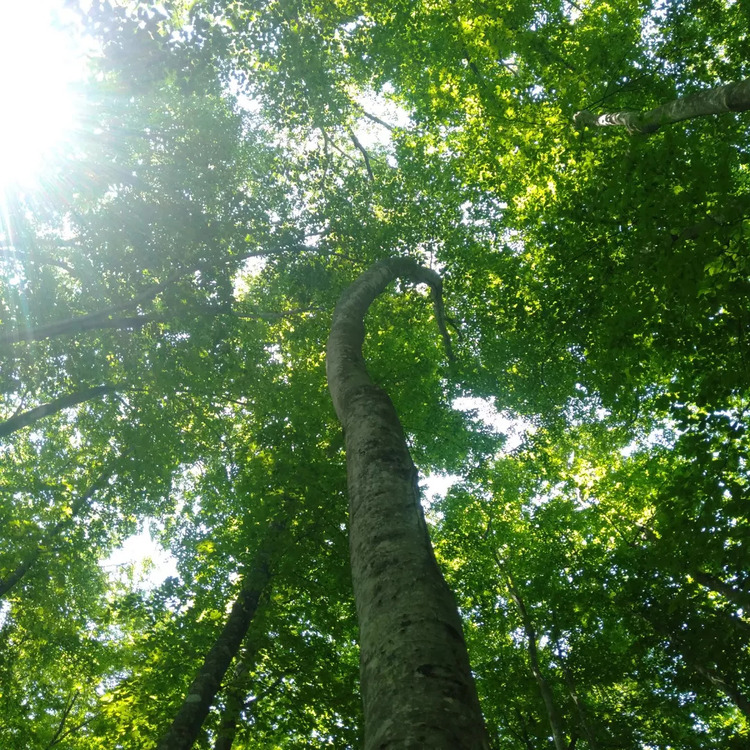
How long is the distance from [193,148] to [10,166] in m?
3.68

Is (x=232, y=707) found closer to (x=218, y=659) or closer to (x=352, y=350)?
(x=218, y=659)

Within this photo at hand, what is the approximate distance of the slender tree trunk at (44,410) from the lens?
9055 millimetres

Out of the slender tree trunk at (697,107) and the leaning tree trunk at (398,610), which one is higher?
the slender tree trunk at (697,107)

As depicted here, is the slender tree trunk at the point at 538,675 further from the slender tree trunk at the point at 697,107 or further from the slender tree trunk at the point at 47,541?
the slender tree trunk at the point at 47,541

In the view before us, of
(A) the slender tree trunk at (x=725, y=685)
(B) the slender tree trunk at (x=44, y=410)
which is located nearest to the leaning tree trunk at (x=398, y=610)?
(B) the slender tree trunk at (x=44, y=410)

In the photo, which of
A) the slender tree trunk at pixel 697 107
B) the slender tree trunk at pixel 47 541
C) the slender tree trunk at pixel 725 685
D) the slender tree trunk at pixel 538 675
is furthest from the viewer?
the slender tree trunk at pixel 47 541

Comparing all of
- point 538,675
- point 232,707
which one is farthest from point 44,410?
point 538,675

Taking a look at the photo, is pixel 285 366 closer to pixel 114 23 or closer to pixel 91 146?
pixel 91 146

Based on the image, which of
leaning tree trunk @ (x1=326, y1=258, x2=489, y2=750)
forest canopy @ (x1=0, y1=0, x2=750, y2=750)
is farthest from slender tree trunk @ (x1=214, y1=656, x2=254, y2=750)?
leaning tree trunk @ (x1=326, y1=258, x2=489, y2=750)

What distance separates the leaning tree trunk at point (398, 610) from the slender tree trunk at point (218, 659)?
4402 mm

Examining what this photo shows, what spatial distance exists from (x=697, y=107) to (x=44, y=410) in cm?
1216

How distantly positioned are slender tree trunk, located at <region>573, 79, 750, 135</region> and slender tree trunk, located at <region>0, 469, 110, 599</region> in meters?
14.3

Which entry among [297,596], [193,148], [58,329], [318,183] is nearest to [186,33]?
[193,148]

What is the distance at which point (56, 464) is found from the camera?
51.6 ft
